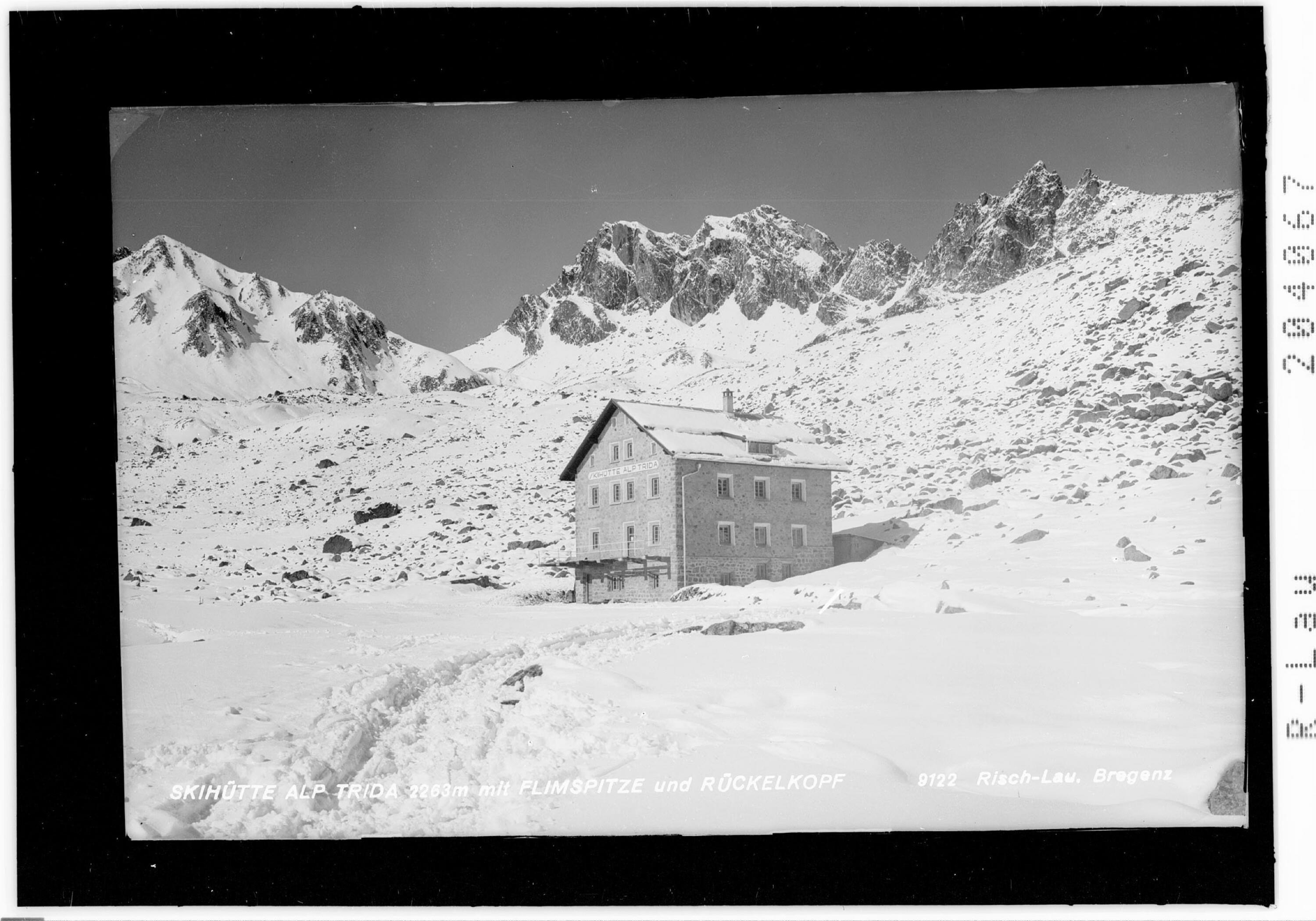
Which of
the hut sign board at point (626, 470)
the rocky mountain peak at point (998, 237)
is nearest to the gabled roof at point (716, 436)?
the hut sign board at point (626, 470)

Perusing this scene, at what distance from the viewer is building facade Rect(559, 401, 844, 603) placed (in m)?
5.91

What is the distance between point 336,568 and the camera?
18.8 ft

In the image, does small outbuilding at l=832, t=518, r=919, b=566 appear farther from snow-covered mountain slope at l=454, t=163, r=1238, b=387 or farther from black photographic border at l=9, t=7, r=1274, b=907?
black photographic border at l=9, t=7, r=1274, b=907

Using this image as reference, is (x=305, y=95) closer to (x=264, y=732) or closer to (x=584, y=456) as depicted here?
(x=584, y=456)

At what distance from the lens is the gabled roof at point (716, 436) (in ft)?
19.8

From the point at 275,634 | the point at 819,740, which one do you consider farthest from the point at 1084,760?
the point at 275,634

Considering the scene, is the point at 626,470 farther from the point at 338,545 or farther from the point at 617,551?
the point at 338,545

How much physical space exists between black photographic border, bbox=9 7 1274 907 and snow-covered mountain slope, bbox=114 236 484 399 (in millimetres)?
303

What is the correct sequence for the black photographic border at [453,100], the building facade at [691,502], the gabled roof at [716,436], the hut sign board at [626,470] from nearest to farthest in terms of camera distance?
the black photographic border at [453,100], the building facade at [691,502], the gabled roof at [716,436], the hut sign board at [626,470]

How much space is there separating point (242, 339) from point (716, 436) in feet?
14.3

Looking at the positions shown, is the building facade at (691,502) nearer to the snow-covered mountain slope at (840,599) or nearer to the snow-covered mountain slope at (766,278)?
the snow-covered mountain slope at (840,599)

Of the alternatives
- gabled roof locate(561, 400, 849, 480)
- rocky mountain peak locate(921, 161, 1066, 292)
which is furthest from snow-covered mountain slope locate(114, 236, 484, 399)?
rocky mountain peak locate(921, 161, 1066, 292)

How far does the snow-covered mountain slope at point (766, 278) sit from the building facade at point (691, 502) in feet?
1.82

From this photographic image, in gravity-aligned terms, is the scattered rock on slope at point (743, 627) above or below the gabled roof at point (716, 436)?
below
